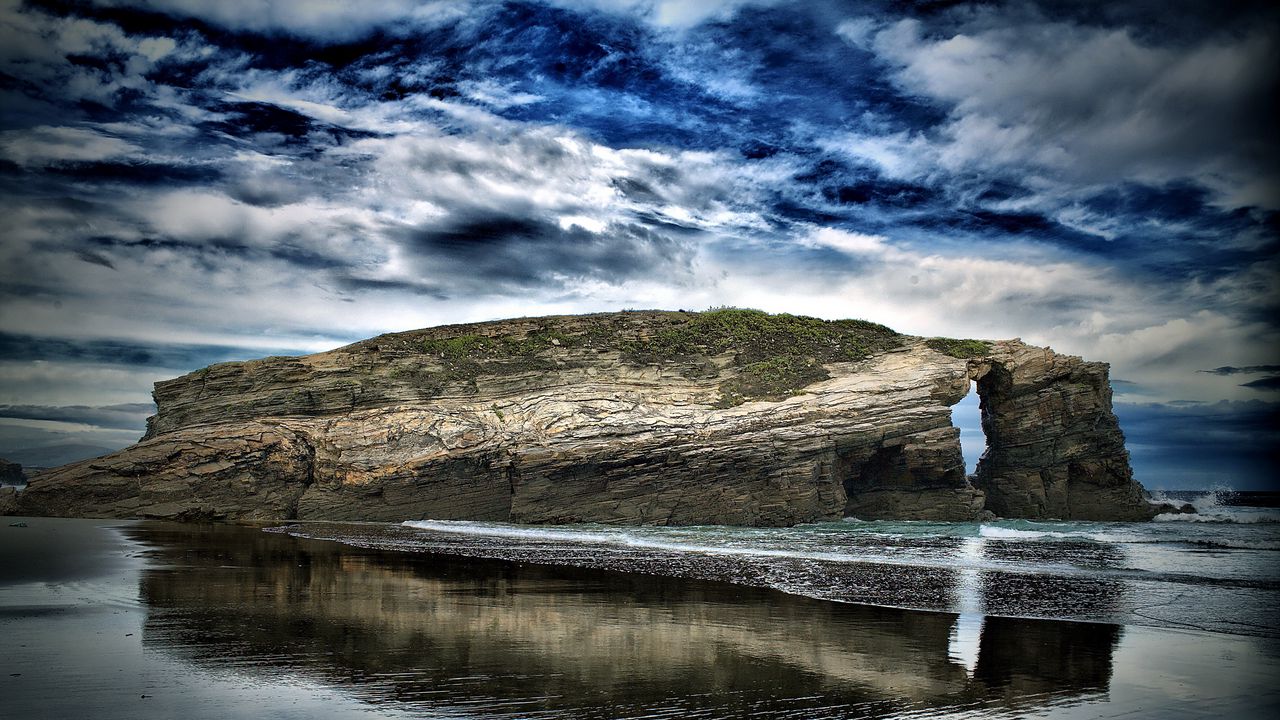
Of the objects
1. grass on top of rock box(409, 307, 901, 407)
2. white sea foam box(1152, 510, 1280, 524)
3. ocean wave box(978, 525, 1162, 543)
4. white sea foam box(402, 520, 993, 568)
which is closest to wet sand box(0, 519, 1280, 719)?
white sea foam box(402, 520, 993, 568)

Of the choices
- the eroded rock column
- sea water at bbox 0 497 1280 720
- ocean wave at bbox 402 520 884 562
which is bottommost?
ocean wave at bbox 402 520 884 562

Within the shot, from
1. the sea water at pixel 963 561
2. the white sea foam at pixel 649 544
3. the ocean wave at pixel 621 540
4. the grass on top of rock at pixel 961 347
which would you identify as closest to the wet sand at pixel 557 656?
the sea water at pixel 963 561

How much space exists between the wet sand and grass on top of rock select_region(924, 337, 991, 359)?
1164 inches

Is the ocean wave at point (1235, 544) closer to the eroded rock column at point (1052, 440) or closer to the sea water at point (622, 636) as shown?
the sea water at point (622, 636)

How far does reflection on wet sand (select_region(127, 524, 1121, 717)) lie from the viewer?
6531mm

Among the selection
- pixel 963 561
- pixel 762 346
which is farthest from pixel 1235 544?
pixel 762 346

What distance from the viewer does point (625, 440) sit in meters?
35.6

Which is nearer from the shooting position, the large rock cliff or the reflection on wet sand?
the reflection on wet sand

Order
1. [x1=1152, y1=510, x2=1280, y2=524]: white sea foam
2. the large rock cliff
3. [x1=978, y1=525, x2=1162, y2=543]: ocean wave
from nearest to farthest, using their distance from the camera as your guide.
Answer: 1. [x1=978, y1=525, x2=1162, y2=543]: ocean wave
2. the large rock cliff
3. [x1=1152, y1=510, x2=1280, y2=524]: white sea foam

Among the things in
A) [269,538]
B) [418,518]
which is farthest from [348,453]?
[269,538]

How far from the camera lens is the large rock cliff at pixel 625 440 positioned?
115ft

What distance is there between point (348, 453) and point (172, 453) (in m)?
8.69

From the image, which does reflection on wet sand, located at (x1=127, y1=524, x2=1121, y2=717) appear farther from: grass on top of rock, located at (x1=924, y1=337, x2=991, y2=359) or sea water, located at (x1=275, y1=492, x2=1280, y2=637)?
grass on top of rock, located at (x1=924, y1=337, x2=991, y2=359)

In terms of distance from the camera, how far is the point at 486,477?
3728 cm
